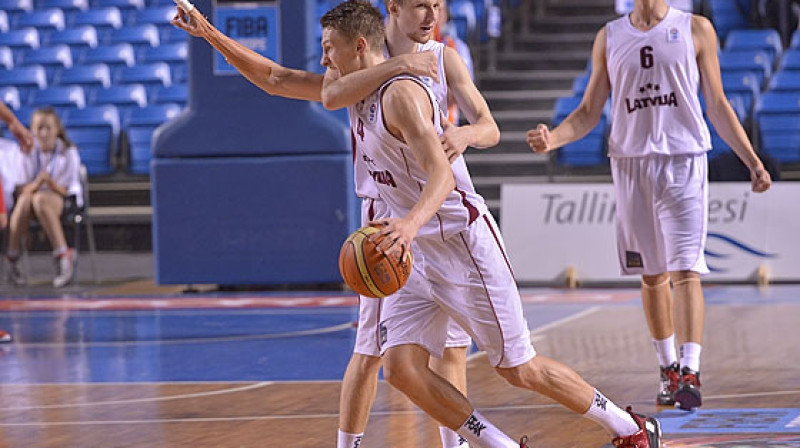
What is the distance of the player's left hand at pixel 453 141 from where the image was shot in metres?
4.24

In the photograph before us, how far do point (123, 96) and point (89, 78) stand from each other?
75cm

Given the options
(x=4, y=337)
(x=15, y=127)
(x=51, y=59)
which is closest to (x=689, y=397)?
(x=4, y=337)

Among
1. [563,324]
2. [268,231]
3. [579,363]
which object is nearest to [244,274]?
[268,231]

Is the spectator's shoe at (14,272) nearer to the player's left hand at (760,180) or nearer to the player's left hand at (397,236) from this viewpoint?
the player's left hand at (760,180)

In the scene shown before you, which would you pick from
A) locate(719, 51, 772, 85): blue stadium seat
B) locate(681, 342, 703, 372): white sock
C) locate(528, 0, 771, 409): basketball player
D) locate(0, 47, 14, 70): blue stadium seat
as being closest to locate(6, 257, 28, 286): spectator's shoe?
locate(0, 47, 14, 70): blue stadium seat

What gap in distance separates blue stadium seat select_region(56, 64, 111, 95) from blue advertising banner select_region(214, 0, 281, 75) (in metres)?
5.66

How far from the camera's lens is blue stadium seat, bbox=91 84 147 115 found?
16562 millimetres

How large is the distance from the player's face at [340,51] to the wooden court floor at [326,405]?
173 cm

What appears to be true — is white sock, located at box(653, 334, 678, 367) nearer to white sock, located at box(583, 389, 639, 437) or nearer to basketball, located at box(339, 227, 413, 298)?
white sock, located at box(583, 389, 639, 437)

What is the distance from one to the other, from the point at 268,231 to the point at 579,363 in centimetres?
481

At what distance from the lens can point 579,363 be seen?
25.0 ft

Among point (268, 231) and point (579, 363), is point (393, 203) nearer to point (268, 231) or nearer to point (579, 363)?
point (579, 363)

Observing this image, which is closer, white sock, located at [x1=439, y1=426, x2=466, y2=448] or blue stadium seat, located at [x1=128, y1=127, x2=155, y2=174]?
white sock, located at [x1=439, y1=426, x2=466, y2=448]

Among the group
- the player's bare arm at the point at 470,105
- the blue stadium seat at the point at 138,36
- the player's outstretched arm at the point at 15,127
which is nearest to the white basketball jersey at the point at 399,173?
the player's bare arm at the point at 470,105
